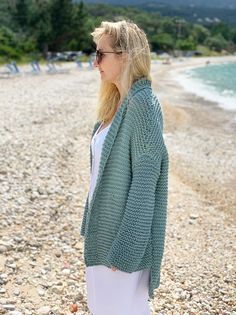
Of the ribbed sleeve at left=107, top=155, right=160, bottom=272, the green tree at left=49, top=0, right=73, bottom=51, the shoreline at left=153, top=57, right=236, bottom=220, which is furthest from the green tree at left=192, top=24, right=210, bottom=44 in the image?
the ribbed sleeve at left=107, top=155, right=160, bottom=272

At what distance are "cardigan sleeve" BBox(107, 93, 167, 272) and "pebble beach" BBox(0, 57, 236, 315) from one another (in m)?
1.70

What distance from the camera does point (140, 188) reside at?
2.07 m

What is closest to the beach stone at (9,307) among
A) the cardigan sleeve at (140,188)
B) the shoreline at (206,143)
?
the cardigan sleeve at (140,188)

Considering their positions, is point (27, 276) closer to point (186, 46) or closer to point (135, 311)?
point (135, 311)

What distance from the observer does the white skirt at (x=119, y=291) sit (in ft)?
7.33

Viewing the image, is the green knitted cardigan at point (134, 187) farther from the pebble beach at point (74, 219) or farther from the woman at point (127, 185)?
Answer: the pebble beach at point (74, 219)

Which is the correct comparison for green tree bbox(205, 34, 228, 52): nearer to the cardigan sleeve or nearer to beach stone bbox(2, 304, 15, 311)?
beach stone bbox(2, 304, 15, 311)

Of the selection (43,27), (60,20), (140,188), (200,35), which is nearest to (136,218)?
(140,188)

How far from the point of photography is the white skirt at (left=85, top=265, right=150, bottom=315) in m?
2.23

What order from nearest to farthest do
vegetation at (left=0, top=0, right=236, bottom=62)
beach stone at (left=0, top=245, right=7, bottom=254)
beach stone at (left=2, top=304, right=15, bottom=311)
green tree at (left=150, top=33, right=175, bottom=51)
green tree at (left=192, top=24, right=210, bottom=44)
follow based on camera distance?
beach stone at (left=2, top=304, right=15, bottom=311), beach stone at (left=0, top=245, right=7, bottom=254), vegetation at (left=0, top=0, right=236, bottom=62), green tree at (left=150, top=33, right=175, bottom=51), green tree at (left=192, top=24, right=210, bottom=44)

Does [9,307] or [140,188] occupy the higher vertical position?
[140,188]

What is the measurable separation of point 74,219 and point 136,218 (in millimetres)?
3699

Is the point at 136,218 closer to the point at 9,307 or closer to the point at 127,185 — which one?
the point at 127,185

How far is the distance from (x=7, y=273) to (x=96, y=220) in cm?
209
